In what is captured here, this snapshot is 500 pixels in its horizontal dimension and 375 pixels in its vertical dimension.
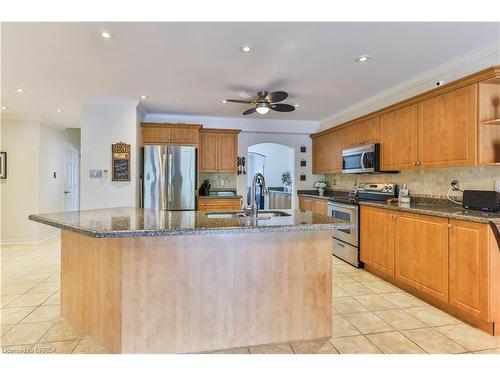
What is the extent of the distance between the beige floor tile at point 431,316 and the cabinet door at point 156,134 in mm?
4201

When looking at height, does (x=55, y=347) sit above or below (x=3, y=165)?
below

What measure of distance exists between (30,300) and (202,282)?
2.13m

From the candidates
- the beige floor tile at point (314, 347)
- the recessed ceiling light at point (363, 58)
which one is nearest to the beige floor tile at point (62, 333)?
the beige floor tile at point (314, 347)

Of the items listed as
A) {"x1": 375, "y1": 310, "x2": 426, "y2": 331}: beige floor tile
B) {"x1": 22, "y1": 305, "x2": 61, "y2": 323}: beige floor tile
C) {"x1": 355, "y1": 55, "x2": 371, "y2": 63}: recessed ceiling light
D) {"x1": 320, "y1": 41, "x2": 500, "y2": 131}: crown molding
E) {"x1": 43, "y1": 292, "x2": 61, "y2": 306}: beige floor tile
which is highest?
{"x1": 355, "y1": 55, "x2": 371, "y2": 63}: recessed ceiling light

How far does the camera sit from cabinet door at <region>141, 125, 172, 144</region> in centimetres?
494

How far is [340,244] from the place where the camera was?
4453mm

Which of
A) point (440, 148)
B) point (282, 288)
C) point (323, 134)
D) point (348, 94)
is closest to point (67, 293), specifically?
point (282, 288)

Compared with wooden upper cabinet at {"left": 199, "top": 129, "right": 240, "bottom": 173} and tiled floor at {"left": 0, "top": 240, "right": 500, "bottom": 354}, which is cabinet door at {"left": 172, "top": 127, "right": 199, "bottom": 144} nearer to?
wooden upper cabinet at {"left": 199, "top": 129, "right": 240, "bottom": 173}

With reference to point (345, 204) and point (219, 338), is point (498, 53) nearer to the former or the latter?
point (345, 204)

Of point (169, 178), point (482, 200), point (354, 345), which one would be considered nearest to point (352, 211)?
point (482, 200)

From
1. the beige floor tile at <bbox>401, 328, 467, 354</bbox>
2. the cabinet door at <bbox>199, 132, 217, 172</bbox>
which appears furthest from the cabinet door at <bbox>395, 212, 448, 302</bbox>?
the cabinet door at <bbox>199, 132, 217, 172</bbox>

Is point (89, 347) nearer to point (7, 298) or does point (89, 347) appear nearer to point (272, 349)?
point (272, 349)

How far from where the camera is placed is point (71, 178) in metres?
6.94

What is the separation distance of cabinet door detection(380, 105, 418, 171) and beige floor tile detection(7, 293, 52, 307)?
4.23m
